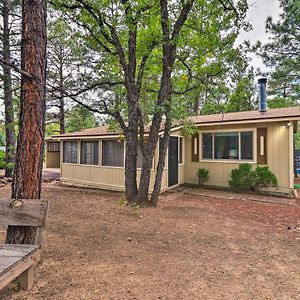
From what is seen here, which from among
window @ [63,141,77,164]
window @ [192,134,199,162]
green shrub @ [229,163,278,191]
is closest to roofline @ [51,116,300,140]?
window @ [63,141,77,164]

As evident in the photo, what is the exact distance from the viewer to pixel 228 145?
402 inches

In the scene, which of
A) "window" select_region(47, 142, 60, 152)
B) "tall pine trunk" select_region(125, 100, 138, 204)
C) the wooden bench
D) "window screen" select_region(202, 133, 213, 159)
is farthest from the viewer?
"window" select_region(47, 142, 60, 152)

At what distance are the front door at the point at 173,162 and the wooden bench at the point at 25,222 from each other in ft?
23.9

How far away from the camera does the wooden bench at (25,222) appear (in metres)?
2.49

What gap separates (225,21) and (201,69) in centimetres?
160

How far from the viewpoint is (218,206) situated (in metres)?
7.26

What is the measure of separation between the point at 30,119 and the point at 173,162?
7.61 metres

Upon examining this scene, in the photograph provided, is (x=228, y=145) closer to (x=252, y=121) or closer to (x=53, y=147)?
(x=252, y=121)

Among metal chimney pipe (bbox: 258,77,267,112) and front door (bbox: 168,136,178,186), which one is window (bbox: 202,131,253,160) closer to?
front door (bbox: 168,136,178,186)

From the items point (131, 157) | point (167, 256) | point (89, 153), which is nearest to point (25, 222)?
point (167, 256)

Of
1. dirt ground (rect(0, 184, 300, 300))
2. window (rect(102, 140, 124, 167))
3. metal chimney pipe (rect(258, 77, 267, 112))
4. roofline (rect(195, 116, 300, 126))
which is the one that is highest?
metal chimney pipe (rect(258, 77, 267, 112))

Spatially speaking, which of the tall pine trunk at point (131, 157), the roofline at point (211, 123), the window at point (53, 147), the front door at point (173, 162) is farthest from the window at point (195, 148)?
the window at point (53, 147)

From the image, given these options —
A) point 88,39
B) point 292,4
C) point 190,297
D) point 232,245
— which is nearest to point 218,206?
point 232,245

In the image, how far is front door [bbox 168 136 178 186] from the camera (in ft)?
32.6
